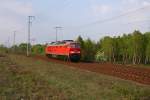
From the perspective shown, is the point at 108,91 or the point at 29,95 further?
the point at 108,91

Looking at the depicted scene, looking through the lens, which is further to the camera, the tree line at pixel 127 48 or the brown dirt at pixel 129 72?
the tree line at pixel 127 48

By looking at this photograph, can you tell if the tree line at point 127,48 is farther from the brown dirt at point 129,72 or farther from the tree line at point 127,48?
the brown dirt at point 129,72

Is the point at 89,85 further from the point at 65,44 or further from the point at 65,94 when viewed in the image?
the point at 65,44

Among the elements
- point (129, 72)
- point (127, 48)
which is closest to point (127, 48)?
point (127, 48)

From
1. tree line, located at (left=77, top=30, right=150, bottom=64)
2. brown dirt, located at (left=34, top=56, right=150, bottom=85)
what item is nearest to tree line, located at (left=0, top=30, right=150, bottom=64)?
tree line, located at (left=77, top=30, right=150, bottom=64)

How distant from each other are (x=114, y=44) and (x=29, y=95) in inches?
3853

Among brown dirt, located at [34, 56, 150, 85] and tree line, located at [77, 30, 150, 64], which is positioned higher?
tree line, located at [77, 30, 150, 64]

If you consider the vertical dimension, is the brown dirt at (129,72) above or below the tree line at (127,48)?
below

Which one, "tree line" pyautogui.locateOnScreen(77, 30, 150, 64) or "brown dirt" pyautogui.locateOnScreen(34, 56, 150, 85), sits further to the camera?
"tree line" pyautogui.locateOnScreen(77, 30, 150, 64)

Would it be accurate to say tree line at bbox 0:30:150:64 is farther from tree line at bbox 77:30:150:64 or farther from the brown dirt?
the brown dirt

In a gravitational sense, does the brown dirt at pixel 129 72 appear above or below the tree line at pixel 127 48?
below

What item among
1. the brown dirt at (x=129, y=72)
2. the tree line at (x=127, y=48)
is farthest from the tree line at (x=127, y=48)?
the brown dirt at (x=129, y=72)

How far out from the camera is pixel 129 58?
4437 inches

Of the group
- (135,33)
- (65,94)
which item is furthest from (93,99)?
(135,33)
